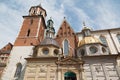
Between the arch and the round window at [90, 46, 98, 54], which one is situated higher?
the round window at [90, 46, 98, 54]

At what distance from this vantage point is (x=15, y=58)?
24562 mm

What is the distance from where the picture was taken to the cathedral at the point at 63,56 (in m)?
19.8

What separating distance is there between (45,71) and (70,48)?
827 centimetres

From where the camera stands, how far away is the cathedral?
64.9 ft

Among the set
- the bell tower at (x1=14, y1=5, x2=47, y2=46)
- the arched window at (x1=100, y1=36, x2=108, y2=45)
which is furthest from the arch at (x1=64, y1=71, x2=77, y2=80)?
the arched window at (x1=100, y1=36, x2=108, y2=45)

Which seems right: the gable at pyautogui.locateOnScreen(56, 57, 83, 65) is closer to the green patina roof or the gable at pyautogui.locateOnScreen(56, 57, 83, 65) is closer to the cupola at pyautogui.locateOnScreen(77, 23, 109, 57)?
the green patina roof

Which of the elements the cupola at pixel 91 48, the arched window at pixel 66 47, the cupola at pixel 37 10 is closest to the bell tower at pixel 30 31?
the cupola at pixel 37 10

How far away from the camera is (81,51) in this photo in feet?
79.6

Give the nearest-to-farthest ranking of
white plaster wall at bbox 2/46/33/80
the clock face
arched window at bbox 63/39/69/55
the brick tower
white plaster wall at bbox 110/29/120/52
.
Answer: white plaster wall at bbox 2/46/33/80 → the brick tower → the clock face → arched window at bbox 63/39/69/55 → white plaster wall at bbox 110/29/120/52

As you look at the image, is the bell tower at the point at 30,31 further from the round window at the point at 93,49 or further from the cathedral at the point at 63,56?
the round window at the point at 93,49

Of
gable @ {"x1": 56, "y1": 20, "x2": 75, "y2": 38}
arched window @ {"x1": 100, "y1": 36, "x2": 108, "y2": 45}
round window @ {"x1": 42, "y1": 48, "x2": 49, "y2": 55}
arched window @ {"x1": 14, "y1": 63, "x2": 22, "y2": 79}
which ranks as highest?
gable @ {"x1": 56, "y1": 20, "x2": 75, "y2": 38}

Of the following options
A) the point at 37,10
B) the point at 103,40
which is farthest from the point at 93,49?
the point at 37,10

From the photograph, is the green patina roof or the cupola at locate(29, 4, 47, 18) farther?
the cupola at locate(29, 4, 47, 18)

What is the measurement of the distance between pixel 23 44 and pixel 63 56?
905 cm
